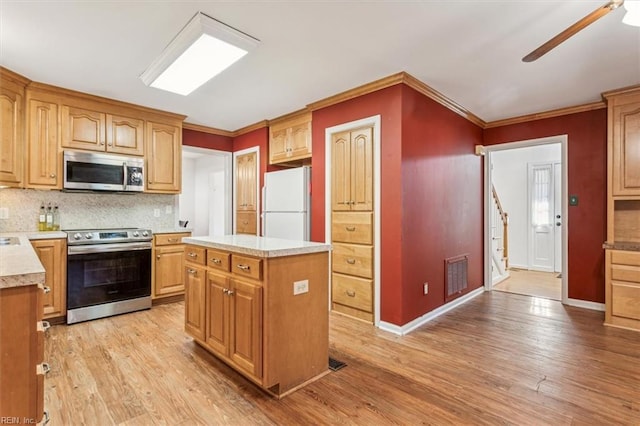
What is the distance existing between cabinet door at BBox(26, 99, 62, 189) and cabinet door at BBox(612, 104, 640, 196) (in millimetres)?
6089

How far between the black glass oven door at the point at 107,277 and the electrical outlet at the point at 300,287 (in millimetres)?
2565

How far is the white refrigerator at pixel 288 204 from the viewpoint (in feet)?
13.1

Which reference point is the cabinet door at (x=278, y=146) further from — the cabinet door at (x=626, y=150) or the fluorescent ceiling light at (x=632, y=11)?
the cabinet door at (x=626, y=150)

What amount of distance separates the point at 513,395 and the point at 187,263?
2.61 meters

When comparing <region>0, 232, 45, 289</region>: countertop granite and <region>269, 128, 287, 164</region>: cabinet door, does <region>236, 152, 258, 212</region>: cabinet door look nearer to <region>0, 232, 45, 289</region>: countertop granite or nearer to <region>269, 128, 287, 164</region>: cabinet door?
<region>269, 128, 287, 164</region>: cabinet door

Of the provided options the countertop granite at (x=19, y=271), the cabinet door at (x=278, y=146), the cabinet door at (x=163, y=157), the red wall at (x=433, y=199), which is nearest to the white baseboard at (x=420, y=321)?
the red wall at (x=433, y=199)

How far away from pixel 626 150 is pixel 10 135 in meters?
6.40

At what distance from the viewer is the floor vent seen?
12.6 ft

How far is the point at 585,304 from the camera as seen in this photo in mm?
3973

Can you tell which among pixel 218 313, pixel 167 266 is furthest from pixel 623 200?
pixel 167 266

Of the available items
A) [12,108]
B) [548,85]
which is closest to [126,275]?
[12,108]

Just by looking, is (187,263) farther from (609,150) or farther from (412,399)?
(609,150)

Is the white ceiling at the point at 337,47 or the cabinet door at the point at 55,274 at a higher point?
the white ceiling at the point at 337,47

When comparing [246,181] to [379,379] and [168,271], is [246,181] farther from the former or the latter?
[379,379]
